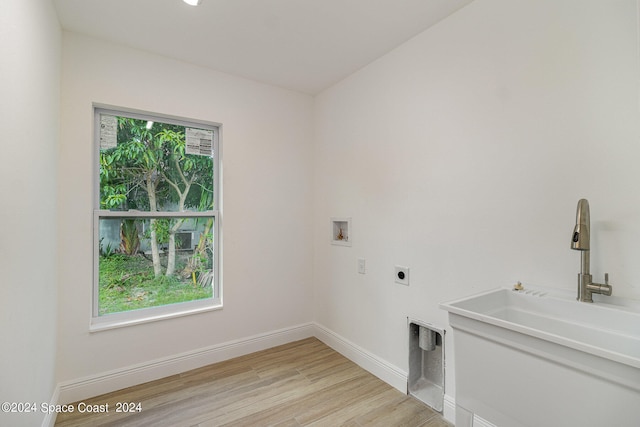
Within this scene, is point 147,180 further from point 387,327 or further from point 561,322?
point 561,322

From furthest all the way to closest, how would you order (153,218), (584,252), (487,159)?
1. (153,218)
2. (487,159)
3. (584,252)

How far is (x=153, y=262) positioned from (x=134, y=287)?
236 millimetres

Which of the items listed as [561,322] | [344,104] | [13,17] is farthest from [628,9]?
[13,17]

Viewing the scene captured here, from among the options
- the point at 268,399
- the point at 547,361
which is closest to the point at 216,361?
the point at 268,399

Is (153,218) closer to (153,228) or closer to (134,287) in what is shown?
(153,228)

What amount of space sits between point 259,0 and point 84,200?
1820mm

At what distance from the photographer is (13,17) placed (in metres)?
1.19

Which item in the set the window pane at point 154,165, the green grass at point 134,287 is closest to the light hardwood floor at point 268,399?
the green grass at point 134,287

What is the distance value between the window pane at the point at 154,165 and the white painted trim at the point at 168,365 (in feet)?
4.06

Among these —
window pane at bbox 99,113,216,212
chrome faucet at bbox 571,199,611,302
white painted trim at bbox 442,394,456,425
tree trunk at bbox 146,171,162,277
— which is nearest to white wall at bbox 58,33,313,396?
window pane at bbox 99,113,216,212

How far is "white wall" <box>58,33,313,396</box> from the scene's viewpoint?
2.09 meters

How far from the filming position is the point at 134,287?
2432 millimetres

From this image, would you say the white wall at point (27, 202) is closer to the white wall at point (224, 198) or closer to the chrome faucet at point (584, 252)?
the white wall at point (224, 198)

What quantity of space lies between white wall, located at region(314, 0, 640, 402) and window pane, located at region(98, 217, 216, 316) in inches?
51.6
